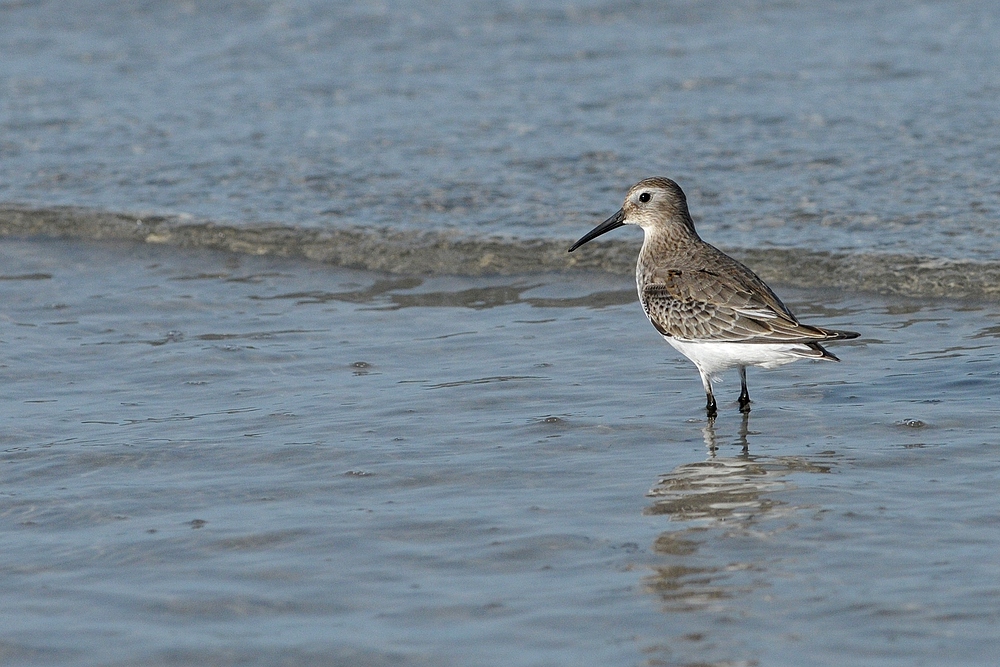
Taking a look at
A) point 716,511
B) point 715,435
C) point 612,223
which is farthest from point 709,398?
point 612,223

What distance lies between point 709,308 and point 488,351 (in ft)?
5.20

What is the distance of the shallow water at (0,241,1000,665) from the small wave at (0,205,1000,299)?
15.6 inches

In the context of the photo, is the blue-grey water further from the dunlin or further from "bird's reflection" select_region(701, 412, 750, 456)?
the dunlin

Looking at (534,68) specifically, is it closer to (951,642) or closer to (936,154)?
(936,154)

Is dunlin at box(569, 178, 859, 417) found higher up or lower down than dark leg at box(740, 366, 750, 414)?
higher up

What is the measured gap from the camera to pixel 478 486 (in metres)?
6.20

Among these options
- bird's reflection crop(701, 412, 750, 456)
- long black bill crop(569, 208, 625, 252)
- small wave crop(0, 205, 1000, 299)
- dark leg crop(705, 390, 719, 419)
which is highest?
long black bill crop(569, 208, 625, 252)

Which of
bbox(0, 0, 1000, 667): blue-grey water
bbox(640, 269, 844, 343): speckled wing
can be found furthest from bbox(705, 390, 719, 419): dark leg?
bbox(640, 269, 844, 343): speckled wing

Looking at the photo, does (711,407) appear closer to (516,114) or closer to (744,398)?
(744,398)

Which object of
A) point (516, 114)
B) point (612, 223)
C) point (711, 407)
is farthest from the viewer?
point (516, 114)

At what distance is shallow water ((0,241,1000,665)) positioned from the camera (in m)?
4.76

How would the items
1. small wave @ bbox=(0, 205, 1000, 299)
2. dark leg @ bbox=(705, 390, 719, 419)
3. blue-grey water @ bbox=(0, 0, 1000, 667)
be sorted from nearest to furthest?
blue-grey water @ bbox=(0, 0, 1000, 667) → dark leg @ bbox=(705, 390, 719, 419) → small wave @ bbox=(0, 205, 1000, 299)

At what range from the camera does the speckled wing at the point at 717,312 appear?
7.11 metres

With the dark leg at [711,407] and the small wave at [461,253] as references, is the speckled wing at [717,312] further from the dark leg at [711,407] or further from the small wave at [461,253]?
the small wave at [461,253]
